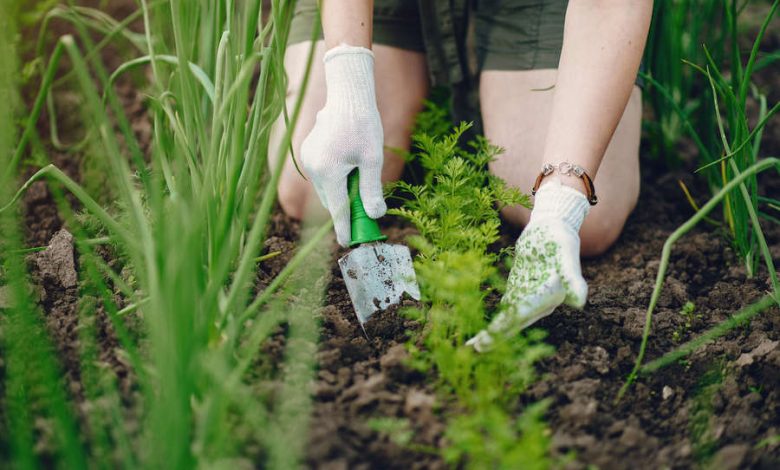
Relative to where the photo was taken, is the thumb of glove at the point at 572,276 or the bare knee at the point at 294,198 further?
the bare knee at the point at 294,198

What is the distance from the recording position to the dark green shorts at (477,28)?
1868mm

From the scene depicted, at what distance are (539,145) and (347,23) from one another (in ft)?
1.96

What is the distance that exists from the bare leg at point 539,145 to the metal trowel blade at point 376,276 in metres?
0.45

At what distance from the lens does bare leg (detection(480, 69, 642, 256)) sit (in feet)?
5.62

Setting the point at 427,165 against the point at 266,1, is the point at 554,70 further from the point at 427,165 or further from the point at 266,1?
the point at 266,1

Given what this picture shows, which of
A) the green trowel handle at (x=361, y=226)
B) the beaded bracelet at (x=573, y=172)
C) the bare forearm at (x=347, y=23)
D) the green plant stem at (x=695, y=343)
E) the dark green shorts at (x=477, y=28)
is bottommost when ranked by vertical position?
the green plant stem at (x=695, y=343)

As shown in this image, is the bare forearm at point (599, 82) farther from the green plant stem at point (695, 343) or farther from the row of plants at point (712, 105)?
the green plant stem at point (695, 343)

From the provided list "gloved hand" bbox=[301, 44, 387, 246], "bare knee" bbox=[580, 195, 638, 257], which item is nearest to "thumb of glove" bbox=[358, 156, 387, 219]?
"gloved hand" bbox=[301, 44, 387, 246]

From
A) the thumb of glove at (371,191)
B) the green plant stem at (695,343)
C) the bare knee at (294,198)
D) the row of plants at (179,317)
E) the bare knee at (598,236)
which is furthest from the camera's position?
the bare knee at (294,198)

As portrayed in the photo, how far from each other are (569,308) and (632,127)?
2.07ft

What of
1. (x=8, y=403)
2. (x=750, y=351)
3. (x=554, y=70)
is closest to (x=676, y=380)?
(x=750, y=351)

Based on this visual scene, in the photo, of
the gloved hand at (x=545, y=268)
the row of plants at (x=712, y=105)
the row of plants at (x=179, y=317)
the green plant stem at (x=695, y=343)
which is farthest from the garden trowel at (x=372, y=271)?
the row of plants at (x=712, y=105)

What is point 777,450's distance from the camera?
109 cm

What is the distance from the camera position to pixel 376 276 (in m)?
1.38
